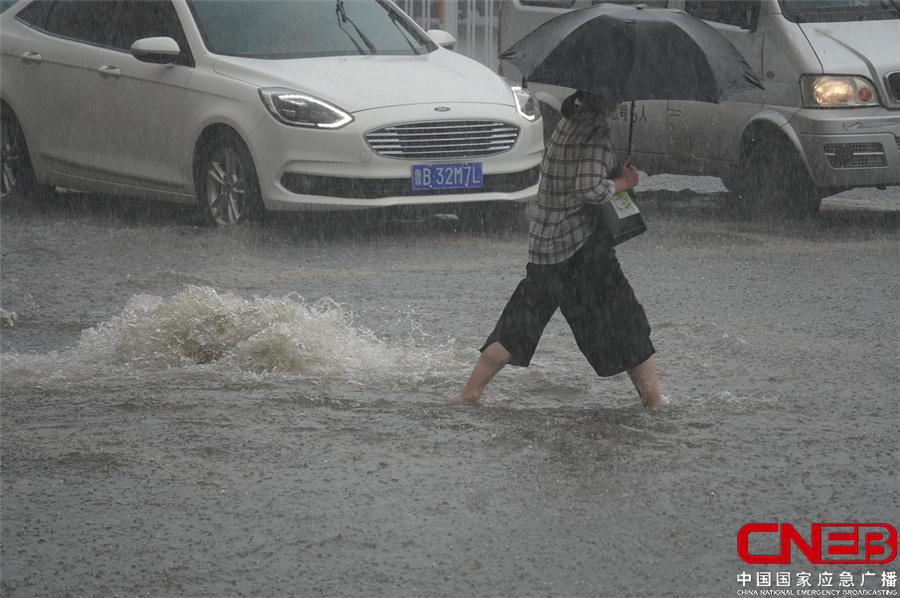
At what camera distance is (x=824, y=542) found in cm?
410

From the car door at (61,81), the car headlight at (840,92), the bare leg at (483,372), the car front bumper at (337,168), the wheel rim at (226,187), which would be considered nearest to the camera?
the bare leg at (483,372)

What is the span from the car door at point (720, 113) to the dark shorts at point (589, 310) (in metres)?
5.21

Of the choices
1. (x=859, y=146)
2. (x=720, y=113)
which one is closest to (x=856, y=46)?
(x=859, y=146)

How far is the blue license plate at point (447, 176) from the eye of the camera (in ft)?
31.6

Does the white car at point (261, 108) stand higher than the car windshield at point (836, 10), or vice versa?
the car windshield at point (836, 10)

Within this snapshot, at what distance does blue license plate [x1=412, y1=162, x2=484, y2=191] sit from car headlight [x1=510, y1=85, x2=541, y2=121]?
0.67 m

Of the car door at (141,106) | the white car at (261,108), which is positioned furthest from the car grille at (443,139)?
the car door at (141,106)

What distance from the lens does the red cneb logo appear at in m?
3.98

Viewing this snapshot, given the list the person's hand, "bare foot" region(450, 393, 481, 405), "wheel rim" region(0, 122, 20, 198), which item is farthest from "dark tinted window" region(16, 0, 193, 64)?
the person's hand

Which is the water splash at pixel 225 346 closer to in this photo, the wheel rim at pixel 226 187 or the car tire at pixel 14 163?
the wheel rim at pixel 226 187

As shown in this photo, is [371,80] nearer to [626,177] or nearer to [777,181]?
[777,181]

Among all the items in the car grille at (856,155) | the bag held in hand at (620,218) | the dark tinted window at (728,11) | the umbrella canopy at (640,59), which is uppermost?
the umbrella canopy at (640,59)

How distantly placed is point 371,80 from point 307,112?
2.04 feet

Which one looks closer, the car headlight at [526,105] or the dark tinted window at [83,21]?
the car headlight at [526,105]
